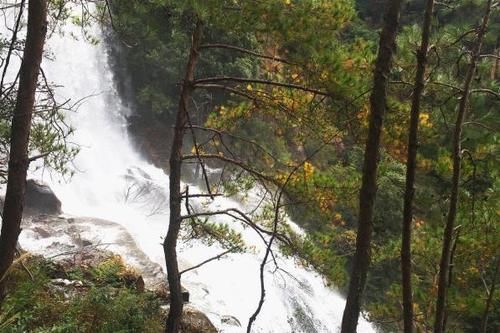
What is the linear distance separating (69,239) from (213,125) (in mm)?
6780

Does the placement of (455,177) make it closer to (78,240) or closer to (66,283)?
(66,283)

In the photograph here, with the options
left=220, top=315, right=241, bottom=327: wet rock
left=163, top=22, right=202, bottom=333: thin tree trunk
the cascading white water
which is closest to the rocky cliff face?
the cascading white water

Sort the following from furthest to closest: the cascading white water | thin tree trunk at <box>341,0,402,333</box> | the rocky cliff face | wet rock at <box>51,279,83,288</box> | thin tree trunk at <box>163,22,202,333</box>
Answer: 1. the cascading white water
2. the rocky cliff face
3. wet rock at <box>51,279,83,288</box>
4. thin tree trunk at <box>163,22,202,333</box>
5. thin tree trunk at <box>341,0,402,333</box>

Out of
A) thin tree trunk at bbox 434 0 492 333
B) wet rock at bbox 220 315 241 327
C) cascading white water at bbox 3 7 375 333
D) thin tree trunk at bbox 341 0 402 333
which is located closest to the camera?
thin tree trunk at bbox 341 0 402 333

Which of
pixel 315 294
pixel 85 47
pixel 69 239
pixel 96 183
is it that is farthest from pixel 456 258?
pixel 85 47

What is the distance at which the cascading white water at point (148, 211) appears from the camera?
11.8 m

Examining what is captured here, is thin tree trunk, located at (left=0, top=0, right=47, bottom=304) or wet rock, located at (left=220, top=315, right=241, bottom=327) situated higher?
wet rock, located at (left=220, top=315, right=241, bottom=327)

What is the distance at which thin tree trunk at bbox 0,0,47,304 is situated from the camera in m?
4.52

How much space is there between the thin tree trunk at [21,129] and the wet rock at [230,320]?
611 centimetres

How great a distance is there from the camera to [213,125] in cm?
662

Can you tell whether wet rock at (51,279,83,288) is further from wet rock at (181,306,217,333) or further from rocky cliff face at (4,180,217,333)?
wet rock at (181,306,217,333)

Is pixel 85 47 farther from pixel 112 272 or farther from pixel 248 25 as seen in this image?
pixel 248 25

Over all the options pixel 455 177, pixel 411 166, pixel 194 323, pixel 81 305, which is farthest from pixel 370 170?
pixel 194 323

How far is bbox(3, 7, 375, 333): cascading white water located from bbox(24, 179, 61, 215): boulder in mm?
1003
